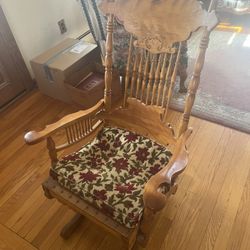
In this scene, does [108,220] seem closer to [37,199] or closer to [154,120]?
[154,120]

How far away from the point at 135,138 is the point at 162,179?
42 cm

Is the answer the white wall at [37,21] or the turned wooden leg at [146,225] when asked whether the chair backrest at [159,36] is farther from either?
the white wall at [37,21]

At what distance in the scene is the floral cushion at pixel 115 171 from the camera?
39.8 inches

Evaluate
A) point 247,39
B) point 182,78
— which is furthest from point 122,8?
point 247,39

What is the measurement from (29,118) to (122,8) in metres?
1.38

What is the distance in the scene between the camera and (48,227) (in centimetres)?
142

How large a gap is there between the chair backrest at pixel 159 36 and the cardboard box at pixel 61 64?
94 cm

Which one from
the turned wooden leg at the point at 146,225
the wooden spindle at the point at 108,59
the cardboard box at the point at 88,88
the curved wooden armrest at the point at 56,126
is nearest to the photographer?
the turned wooden leg at the point at 146,225

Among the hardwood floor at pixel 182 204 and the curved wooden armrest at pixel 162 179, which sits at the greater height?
the curved wooden armrest at pixel 162 179

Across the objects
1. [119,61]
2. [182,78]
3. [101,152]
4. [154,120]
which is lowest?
[182,78]

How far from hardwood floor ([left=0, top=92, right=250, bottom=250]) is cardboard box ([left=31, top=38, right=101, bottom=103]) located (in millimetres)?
521

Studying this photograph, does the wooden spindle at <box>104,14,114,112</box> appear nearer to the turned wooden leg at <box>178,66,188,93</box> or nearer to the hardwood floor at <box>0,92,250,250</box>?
the hardwood floor at <box>0,92,250,250</box>

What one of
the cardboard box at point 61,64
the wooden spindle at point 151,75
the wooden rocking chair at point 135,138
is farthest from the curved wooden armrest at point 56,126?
the cardboard box at point 61,64

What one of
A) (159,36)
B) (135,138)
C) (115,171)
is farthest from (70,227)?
(159,36)
